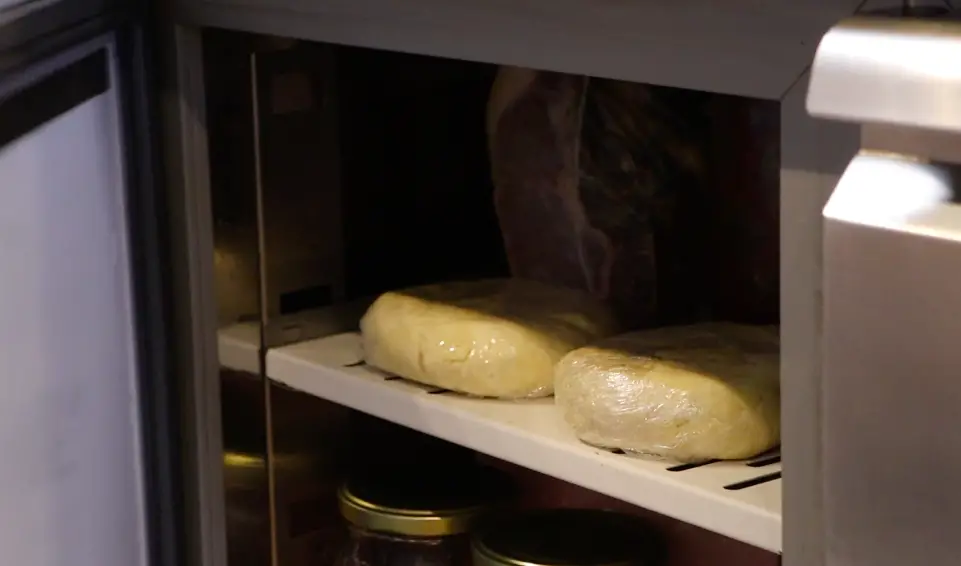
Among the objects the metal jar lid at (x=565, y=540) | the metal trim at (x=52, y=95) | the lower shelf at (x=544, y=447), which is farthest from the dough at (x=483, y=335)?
the metal trim at (x=52, y=95)

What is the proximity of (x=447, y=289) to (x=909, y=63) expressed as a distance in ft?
1.95

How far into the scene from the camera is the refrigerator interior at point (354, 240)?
862 millimetres

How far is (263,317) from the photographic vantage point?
963 mm

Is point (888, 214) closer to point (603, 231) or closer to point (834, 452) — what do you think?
point (834, 452)

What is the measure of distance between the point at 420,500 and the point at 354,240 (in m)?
0.22

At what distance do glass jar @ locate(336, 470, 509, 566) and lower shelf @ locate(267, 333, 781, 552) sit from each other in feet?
0.36

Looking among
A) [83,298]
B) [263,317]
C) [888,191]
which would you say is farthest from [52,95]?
[888,191]

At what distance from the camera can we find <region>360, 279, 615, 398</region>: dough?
81cm

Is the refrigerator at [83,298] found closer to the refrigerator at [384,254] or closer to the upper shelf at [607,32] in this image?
the refrigerator at [384,254]

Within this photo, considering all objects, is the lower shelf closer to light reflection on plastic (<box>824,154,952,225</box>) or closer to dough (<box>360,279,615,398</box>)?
dough (<box>360,279,615,398</box>)

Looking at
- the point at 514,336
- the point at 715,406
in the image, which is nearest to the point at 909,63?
the point at 715,406

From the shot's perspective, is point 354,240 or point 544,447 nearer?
point 544,447

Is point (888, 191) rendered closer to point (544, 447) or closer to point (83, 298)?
point (544, 447)

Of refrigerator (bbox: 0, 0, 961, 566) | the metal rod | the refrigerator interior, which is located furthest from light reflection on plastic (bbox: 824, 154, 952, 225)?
the metal rod
